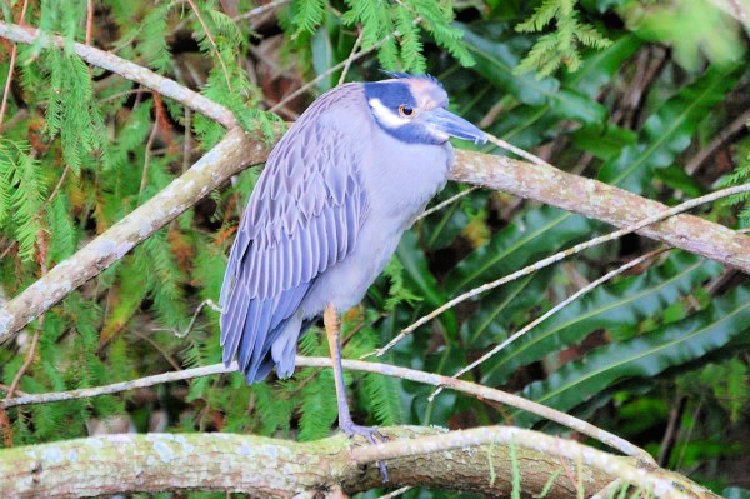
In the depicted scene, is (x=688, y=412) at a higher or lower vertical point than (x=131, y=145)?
lower

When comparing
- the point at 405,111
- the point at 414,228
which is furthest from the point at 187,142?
the point at 405,111

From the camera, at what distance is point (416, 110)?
9.09 ft

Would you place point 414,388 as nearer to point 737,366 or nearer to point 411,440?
point 737,366

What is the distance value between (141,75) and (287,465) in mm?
1144

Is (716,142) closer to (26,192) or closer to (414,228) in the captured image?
(414,228)

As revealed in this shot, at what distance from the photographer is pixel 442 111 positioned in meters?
2.75

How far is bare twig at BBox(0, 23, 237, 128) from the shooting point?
8.77ft

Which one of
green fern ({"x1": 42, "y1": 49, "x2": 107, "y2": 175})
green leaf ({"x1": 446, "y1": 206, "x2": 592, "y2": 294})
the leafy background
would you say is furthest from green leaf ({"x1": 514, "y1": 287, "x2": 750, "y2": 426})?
green fern ({"x1": 42, "y1": 49, "x2": 107, "y2": 175})

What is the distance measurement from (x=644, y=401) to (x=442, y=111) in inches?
94.2

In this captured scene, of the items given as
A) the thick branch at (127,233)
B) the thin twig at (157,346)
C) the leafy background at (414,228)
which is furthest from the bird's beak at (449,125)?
the thin twig at (157,346)

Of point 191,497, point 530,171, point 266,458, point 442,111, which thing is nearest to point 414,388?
point 191,497

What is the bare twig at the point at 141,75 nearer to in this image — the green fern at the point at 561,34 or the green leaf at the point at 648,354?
the green fern at the point at 561,34

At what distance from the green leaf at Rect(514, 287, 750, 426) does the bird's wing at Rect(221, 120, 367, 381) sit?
1.22 metres

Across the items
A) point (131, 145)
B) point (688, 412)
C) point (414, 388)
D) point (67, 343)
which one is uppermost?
point (131, 145)
